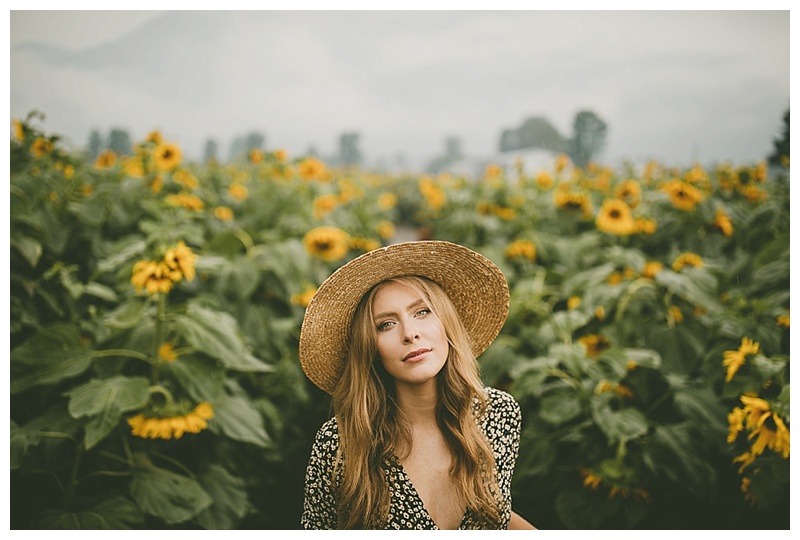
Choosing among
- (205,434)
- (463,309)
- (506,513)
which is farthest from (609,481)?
(205,434)

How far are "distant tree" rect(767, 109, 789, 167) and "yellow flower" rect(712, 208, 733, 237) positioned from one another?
0.45m

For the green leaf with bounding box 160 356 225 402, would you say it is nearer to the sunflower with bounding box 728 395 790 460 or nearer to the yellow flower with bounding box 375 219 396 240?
the sunflower with bounding box 728 395 790 460

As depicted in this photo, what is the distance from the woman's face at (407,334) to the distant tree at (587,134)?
2.96 ft

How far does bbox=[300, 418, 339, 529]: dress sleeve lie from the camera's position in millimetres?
963

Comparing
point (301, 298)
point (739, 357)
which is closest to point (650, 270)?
point (739, 357)

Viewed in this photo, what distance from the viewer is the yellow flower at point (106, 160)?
85.8 inches

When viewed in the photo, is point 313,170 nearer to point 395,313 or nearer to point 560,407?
point 560,407

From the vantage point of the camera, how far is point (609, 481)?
3.99 feet

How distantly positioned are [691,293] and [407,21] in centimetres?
105

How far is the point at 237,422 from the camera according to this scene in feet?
4.12

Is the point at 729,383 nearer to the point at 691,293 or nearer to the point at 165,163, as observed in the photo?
the point at 691,293

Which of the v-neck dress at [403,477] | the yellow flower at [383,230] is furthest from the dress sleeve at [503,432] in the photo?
the yellow flower at [383,230]

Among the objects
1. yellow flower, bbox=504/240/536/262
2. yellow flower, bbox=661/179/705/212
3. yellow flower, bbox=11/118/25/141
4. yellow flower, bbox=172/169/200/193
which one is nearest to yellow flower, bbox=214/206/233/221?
yellow flower, bbox=172/169/200/193

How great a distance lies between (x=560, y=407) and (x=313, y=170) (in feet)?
5.94
